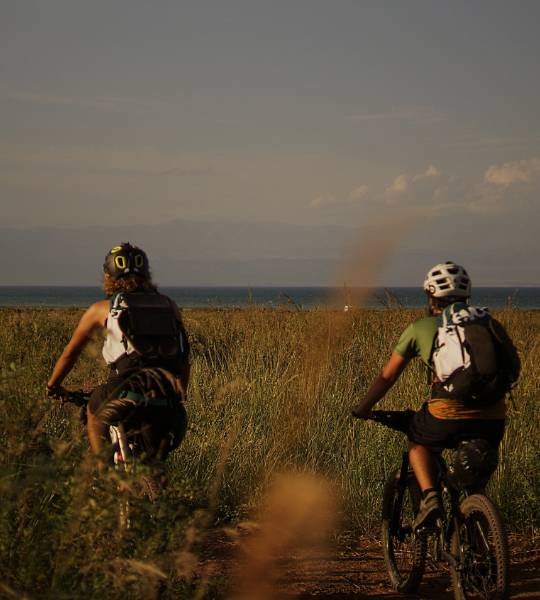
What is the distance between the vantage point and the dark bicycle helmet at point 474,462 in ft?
16.4

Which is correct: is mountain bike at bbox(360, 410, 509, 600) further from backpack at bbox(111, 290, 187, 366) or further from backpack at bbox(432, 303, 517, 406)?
backpack at bbox(111, 290, 187, 366)

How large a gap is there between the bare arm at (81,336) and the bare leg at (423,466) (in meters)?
1.99

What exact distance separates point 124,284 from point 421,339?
6.02 feet

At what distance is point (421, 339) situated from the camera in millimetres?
5234

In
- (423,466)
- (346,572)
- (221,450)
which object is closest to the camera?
(423,466)

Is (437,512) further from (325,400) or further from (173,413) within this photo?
(325,400)

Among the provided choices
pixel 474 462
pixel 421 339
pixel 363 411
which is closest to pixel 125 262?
pixel 363 411

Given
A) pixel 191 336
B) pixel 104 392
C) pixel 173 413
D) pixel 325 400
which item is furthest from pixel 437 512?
pixel 191 336

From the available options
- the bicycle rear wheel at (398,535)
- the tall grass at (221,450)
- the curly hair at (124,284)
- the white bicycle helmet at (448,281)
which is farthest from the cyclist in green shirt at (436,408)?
the curly hair at (124,284)

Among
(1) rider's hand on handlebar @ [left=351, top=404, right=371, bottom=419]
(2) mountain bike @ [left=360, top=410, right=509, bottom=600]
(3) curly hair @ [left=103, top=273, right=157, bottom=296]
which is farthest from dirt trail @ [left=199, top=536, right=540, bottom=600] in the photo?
(3) curly hair @ [left=103, top=273, right=157, bottom=296]

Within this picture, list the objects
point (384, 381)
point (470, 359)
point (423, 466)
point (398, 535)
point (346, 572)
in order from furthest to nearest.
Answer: point (346, 572) → point (398, 535) → point (384, 381) → point (423, 466) → point (470, 359)

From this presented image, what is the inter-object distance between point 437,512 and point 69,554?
222 cm

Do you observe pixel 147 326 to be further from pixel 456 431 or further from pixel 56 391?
pixel 456 431

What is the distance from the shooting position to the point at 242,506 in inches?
311
